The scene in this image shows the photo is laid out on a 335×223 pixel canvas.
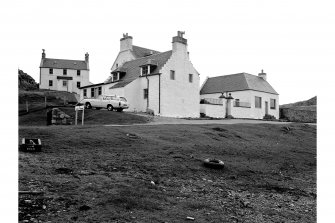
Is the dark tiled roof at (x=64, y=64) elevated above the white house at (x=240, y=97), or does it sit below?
above

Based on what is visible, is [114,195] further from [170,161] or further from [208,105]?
[208,105]

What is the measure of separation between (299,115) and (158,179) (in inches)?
1578

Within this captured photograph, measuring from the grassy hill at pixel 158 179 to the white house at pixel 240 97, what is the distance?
2159 cm

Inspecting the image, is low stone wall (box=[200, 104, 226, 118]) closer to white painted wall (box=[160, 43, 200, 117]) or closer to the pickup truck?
white painted wall (box=[160, 43, 200, 117])

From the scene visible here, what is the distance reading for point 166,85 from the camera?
117 ft

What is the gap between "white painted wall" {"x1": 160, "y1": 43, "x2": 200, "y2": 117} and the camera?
35531 millimetres

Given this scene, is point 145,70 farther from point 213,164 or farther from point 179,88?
point 213,164

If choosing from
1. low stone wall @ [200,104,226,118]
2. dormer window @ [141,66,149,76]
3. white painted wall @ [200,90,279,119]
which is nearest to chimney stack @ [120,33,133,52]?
dormer window @ [141,66,149,76]

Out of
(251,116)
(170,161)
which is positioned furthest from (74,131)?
(251,116)

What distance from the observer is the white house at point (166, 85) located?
35.4 m

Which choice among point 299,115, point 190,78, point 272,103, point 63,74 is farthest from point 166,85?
point 63,74

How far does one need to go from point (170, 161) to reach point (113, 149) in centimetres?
221

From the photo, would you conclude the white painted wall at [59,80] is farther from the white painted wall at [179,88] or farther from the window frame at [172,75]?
the window frame at [172,75]

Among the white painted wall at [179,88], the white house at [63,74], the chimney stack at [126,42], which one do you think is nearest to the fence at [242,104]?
the white painted wall at [179,88]
